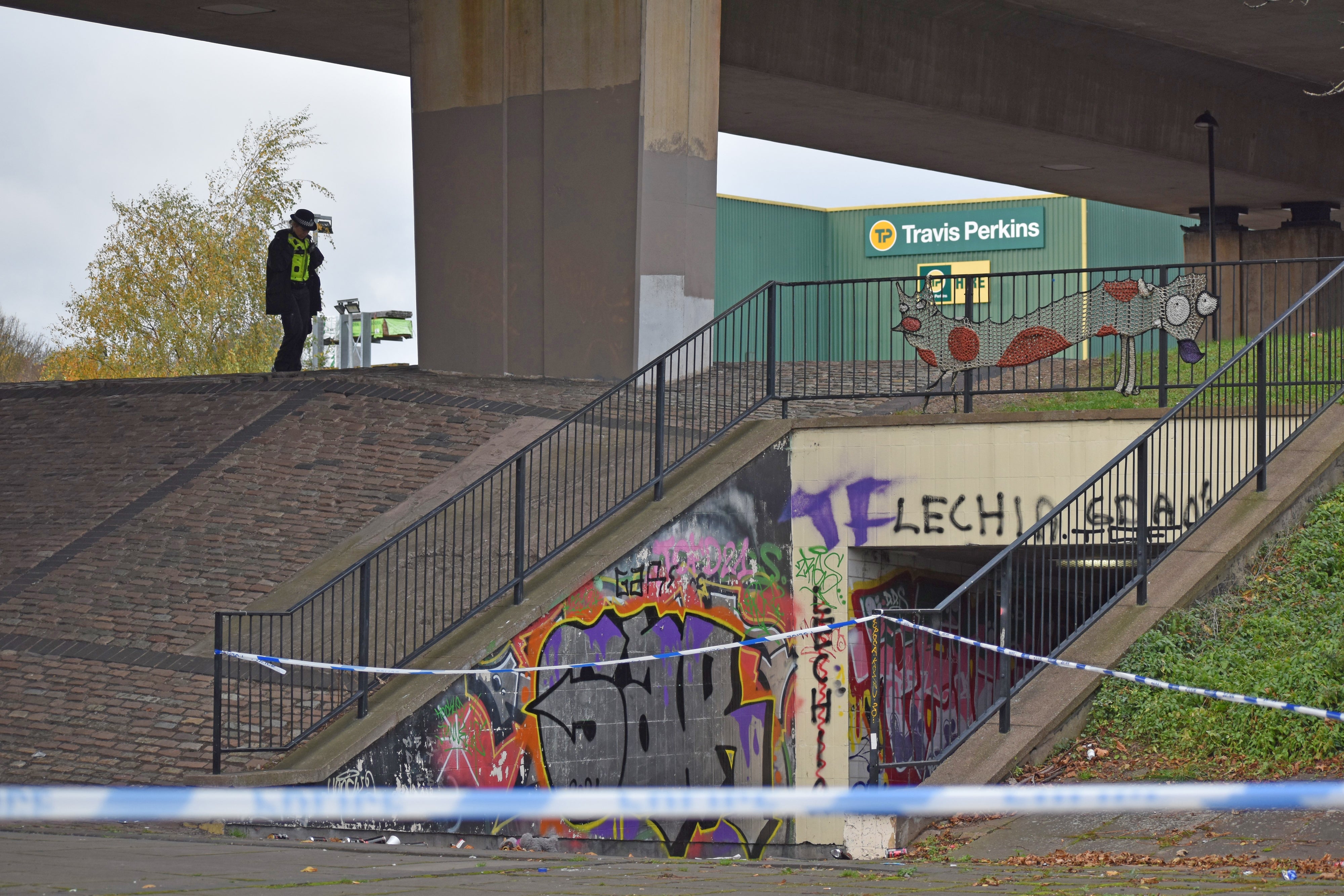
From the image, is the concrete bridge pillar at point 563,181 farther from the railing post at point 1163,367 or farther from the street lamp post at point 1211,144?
the street lamp post at point 1211,144

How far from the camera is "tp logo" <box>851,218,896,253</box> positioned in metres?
51.1

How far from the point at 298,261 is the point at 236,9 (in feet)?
17.8

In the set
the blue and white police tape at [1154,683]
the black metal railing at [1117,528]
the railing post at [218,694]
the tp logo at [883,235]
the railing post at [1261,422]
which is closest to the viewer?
the blue and white police tape at [1154,683]

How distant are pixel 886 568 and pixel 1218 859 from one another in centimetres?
647

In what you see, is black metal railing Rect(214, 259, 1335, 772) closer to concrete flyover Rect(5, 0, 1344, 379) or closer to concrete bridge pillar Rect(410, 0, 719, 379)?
concrete bridge pillar Rect(410, 0, 719, 379)

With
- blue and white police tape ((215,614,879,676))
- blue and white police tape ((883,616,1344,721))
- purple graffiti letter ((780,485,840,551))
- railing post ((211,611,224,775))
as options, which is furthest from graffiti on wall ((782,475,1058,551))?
railing post ((211,611,224,775))

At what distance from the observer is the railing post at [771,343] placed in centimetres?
1323

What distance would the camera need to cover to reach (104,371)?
33938 mm

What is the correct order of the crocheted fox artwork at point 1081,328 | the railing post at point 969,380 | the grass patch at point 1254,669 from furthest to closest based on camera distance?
the crocheted fox artwork at point 1081,328 → the railing post at point 969,380 → the grass patch at point 1254,669

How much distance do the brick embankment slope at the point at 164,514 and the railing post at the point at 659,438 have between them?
2286mm

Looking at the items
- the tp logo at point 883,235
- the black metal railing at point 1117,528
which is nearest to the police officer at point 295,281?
the black metal railing at point 1117,528

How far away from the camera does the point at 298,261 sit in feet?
60.9

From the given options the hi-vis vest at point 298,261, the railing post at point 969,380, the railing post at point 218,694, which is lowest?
the railing post at point 218,694

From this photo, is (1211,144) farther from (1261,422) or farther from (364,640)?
(364,640)
